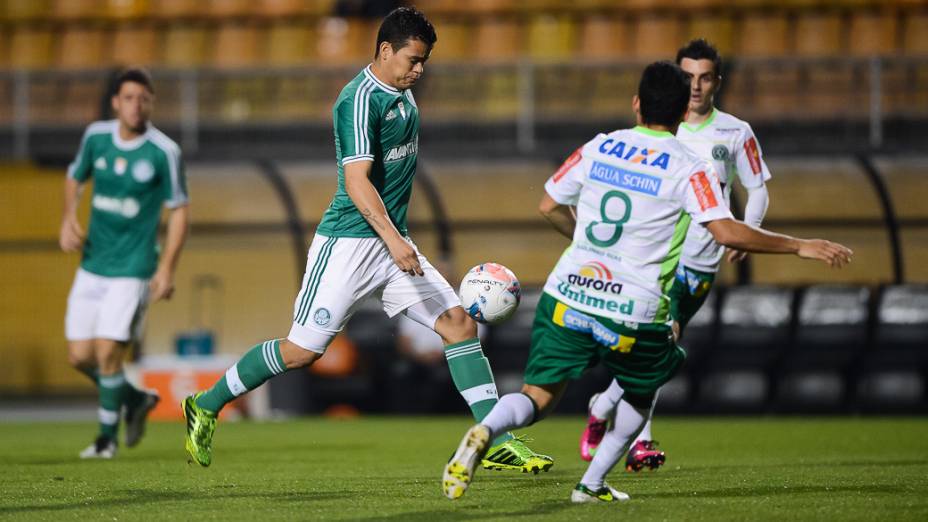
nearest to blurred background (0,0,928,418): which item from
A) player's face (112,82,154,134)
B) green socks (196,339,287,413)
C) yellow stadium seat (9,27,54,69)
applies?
yellow stadium seat (9,27,54,69)

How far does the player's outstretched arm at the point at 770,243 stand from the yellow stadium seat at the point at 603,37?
13.2 m

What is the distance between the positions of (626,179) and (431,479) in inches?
85.3

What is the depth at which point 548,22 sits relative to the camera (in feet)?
62.3

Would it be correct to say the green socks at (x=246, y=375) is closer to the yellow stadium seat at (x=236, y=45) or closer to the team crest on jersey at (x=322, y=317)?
the team crest on jersey at (x=322, y=317)

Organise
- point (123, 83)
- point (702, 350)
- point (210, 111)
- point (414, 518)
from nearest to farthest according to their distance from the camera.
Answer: point (414, 518)
point (123, 83)
point (702, 350)
point (210, 111)

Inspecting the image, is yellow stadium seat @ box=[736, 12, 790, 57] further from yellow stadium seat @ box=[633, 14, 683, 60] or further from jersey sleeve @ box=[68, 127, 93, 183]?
jersey sleeve @ box=[68, 127, 93, 183]

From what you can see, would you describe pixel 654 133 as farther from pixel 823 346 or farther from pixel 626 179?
pixel 823 346

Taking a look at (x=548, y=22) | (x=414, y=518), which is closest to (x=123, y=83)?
(x=414, y=518)

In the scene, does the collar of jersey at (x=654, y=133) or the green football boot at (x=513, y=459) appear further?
the green football boot at (x=513, y=459)

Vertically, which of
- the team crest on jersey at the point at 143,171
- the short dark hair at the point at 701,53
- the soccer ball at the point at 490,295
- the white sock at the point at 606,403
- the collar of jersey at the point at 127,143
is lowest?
the white sock at the point at 606,403

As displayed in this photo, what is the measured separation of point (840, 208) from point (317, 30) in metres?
8.29

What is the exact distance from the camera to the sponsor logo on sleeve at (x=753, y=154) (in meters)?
7.95

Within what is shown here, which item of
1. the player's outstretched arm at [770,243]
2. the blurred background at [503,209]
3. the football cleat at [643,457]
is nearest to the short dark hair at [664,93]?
the player's outstretched arm at [770,243]

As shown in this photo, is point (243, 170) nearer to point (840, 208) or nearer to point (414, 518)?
point (840, 208)
